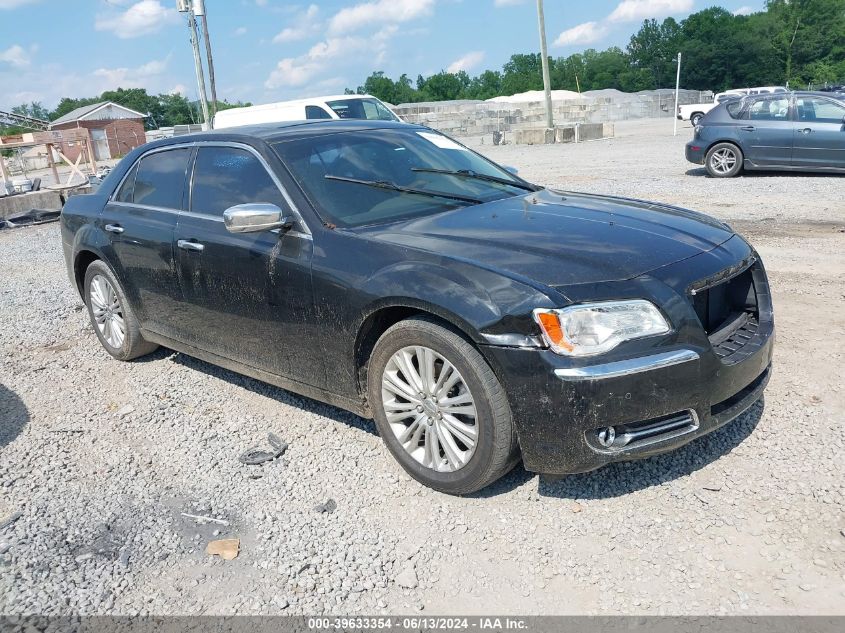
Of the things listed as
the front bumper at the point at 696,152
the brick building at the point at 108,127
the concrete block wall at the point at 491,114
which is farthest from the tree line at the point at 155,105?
the front bumper at the point at 696,152

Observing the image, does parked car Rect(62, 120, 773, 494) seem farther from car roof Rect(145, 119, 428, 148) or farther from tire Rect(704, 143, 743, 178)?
tire Rect(704, 143, 743, 178)

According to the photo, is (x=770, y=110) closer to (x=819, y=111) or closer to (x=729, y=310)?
(x=819, y=111)

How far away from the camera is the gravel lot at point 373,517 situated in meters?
2.86

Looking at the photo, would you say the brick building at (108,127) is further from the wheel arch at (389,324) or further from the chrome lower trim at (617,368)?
the chrome lower trim at (617,368)

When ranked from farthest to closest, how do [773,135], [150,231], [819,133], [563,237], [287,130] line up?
[773,135], [819,133], [150,231], [287,130], [563,237]

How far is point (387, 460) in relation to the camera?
393cm

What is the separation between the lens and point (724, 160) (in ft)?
46.0

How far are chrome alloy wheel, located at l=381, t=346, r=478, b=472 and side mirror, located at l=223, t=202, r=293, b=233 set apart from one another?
39.2 inches

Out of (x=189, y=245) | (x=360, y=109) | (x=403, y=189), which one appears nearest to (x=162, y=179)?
(x=189, y=245)

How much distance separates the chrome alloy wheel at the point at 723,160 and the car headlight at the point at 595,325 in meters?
12.3

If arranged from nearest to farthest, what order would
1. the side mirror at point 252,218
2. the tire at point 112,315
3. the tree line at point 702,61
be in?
the side mirror at point 252,218
the tire at point 112,315
the tree line at point 702,61

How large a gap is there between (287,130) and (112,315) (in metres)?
2.26

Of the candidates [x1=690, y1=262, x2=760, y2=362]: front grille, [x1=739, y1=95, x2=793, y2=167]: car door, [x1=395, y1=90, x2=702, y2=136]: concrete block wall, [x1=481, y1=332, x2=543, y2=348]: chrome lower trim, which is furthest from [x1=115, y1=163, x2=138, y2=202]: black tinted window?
[x1=395, y1=90, x2=702, y2=136]: concrete block wall

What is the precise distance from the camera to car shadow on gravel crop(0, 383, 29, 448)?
469 cm
